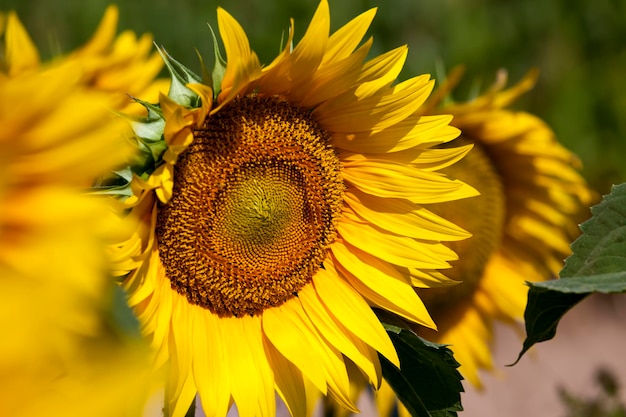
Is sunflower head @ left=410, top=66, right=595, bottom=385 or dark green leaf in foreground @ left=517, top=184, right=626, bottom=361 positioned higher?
dark green leaf in foreground @ left=517, top=184, right=626, bottom=361

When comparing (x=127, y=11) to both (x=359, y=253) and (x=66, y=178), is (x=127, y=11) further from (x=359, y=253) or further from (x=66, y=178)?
(x=66, y=178)

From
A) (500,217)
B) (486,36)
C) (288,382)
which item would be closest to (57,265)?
(288,382)

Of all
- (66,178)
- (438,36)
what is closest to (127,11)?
(438,36)

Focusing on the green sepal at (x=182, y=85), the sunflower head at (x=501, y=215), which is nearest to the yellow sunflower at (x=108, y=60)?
the green sepal at (x=182, y=85)

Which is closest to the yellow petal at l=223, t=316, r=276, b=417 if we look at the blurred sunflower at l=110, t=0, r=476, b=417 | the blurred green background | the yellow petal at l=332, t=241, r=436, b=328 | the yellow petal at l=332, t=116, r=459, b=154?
the blurred sunflower at l=110, t=0, r=476, b=417

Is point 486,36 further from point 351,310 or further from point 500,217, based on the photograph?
point 351,310

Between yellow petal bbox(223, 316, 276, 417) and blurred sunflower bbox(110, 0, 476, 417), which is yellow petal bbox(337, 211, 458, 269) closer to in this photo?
blurred sunflower bbox(110, 0, 476, 417)

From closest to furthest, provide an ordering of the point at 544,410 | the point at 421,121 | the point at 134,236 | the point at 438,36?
the point at 134,236
the point at 421,121
the point at 544,410
the point at 438,36
